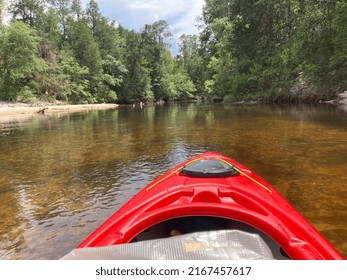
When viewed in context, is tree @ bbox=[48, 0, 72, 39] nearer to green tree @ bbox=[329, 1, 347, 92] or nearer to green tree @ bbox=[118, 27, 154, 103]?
green tree @ bbox=[118, 27, 154, 103]

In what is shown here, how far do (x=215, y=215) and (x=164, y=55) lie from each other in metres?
57.0

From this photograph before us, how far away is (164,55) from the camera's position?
56.4 m

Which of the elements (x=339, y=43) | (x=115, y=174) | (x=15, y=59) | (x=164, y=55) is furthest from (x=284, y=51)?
(x=164, y=55)

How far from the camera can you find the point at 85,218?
3.78 metres

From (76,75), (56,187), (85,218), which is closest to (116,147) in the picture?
(56,187)

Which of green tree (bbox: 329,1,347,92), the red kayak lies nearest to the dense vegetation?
green tree (bbox: 329,1,347,92)

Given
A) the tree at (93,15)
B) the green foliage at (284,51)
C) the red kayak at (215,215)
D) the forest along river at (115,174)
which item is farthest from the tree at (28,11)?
the red kayak at (215,215)

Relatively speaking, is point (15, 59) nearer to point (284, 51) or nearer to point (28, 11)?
point (28, 11)

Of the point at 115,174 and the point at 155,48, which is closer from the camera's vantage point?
the point at 115,174

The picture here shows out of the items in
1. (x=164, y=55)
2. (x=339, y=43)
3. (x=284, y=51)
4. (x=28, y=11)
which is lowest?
(x=339, y=43)

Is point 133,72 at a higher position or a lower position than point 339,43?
higher

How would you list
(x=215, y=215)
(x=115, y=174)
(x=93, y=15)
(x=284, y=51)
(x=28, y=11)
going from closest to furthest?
(x=215, y=215) → (x=115, y=174) → (x=284, y=51) → (x=28, y=11) → (x=93, y=15)

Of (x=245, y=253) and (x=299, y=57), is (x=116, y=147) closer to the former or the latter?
(x=245, y=253)
